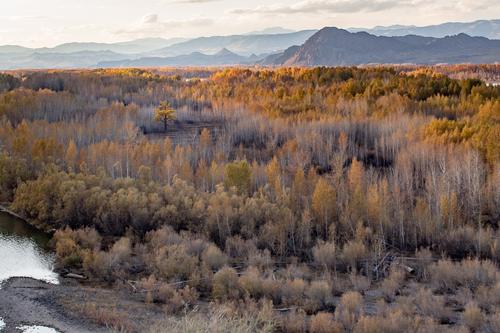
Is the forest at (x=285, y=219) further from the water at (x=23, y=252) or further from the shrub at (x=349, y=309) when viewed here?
the water at (x=23, y=252)

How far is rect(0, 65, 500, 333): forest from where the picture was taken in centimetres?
1298

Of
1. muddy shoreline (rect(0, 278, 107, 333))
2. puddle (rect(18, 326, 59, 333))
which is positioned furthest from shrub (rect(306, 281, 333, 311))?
puddle (rect(18, 326, 59, 333))

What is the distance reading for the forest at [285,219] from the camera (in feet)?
42.6

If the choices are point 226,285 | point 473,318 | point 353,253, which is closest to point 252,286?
point 226,285

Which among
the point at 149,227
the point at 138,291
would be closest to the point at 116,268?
the point at 138,291

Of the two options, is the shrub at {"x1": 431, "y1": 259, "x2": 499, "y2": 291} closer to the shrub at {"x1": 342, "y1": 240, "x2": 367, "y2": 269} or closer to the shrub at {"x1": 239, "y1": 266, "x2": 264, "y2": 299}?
the shrub at {"x1": 342, "y1": 240, "x2": 367, "y2": 269}

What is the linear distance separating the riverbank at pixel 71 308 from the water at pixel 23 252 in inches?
29.3

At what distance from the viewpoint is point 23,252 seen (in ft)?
59.1

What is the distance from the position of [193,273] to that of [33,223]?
28.2ft

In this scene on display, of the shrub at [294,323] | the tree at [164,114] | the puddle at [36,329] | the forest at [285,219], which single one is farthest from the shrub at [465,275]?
the tree at [164,114]

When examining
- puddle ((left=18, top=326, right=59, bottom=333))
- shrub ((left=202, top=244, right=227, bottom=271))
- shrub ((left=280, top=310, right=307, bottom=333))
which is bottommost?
puddle ((left=18, top=326, right=59, bottom=333))

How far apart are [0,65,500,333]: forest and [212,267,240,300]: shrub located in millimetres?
49

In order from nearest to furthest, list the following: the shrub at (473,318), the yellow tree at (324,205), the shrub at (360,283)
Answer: the shrub at (473,318) → the shrub at (360,283) → the yellow tree at (324,205)

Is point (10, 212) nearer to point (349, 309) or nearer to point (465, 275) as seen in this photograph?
point (349, 309)
